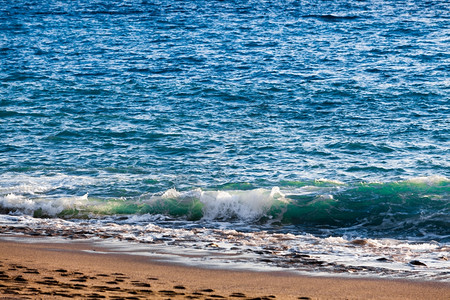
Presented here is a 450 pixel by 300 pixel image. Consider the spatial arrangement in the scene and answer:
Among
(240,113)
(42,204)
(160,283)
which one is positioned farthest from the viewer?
(240,113)

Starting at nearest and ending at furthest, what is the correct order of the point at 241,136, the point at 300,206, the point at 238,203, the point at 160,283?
the point at 160,283, the point at 300,206, the point at 238,203, the point at 241,136

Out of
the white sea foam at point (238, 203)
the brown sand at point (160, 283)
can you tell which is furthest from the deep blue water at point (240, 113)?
the brown sand at point (160, 283)

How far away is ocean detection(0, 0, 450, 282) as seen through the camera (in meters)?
8.90

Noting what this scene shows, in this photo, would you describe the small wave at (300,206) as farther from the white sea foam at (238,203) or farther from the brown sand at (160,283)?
the brown sand at (160,283)

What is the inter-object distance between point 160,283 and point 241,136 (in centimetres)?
976

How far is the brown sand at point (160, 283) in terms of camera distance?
5.34 meters

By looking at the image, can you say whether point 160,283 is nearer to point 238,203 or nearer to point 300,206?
point 238,203

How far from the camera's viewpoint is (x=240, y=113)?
17297mm

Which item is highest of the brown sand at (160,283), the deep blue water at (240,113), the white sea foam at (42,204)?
the deep blue water at (240,113)

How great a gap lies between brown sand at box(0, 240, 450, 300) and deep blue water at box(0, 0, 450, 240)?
3.49m

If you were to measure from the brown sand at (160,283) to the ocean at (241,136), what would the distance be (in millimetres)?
433

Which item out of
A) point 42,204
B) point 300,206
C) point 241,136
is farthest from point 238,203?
point 241,136

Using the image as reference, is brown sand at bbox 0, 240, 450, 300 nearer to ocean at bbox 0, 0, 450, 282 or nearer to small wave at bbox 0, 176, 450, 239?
ocean at bbox 0, 0, 450, 282

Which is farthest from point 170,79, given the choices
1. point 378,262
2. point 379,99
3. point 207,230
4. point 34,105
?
point 378,262
